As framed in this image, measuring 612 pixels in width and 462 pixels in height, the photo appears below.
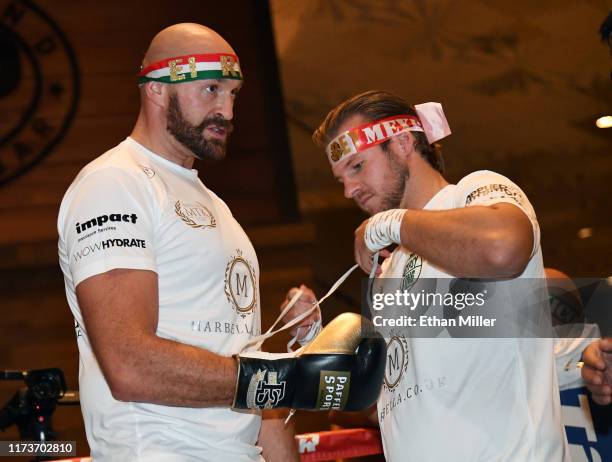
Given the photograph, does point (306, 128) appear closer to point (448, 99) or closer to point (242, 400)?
point (448, 99)

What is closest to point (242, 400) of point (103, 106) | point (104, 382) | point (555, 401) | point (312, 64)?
point (104, 382)

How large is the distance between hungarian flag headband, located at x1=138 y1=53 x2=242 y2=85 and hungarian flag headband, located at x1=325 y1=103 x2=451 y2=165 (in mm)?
381

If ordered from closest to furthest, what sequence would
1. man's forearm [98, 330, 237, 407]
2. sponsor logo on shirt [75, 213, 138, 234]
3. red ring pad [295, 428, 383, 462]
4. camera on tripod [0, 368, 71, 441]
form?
man's forearm [98, 330, 237, 407], sponsor logo on shirt [75, 213, 138, 234], camera on tripod [0, 368, 71, 441], red ring pad [295, 428, 383, 462]

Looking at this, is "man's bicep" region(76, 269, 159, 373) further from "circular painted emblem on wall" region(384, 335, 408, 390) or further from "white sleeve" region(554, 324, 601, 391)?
"white sleeve" region(554, 324, 601, 391)

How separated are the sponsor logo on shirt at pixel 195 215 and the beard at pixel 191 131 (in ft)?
0.55

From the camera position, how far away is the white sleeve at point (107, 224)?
1.83m

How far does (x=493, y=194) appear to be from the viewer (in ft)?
6.70

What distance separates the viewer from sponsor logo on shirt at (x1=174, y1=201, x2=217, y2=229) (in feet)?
6.68

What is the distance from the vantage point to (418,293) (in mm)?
2207

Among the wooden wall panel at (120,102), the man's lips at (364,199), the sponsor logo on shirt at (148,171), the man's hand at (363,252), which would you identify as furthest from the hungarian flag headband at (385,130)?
the wooden wall panel at (120,102)

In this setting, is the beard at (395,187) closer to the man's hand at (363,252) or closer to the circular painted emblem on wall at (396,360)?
the man's hand at (363,252)

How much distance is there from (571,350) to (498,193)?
1.16 metres

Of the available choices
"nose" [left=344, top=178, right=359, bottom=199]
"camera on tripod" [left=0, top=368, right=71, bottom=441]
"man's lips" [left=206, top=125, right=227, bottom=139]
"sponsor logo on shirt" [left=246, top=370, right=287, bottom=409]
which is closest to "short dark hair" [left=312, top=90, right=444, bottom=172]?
"nose" [left=344, top=178, right=359, bottom=199]

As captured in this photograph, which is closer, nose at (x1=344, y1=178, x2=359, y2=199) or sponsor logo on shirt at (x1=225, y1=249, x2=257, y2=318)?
sponsor logo on shirt at (x1=225, y1=249, x2=257, y2=318)
